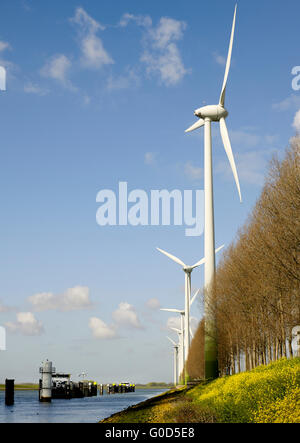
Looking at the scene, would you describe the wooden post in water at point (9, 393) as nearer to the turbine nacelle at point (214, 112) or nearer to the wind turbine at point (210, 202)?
the wind turbine at point (210, 202)

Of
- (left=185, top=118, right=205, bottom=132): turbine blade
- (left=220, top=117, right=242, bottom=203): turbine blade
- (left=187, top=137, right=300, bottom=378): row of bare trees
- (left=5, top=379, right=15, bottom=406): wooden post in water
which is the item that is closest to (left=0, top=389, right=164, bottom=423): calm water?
(left=5, top=379, right=15, bottom=406): wooden post in water

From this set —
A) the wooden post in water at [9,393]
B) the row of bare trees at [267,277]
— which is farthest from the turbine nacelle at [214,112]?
the wooden post in water at [9,393]

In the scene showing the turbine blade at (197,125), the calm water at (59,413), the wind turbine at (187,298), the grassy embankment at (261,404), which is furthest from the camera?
the wind turbine at (187,298)

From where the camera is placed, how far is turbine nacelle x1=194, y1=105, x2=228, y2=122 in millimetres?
55500

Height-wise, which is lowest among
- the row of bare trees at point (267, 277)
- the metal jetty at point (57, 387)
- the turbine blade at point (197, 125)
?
the metal jetty at point (57, 387)

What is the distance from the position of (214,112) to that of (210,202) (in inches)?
449

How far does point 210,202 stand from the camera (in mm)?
50406

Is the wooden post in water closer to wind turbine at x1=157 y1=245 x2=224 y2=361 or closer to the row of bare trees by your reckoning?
wind turbine at x1=157 y1=245 x2=224 y2=361

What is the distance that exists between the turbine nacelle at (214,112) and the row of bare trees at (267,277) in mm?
14885

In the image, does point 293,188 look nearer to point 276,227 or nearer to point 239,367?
point 276,227

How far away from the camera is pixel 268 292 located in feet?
123

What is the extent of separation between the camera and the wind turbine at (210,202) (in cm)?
4884
